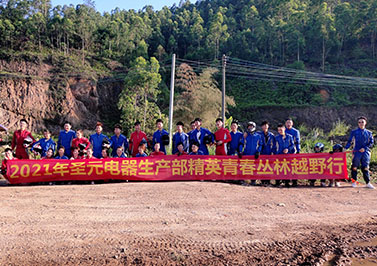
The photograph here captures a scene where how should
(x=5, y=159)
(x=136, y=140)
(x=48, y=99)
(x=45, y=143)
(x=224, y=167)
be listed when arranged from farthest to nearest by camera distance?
(x=48, y=99), (x=136, y=140), (x=45, y=143), (x=224, y=167), (x=5, y=159)

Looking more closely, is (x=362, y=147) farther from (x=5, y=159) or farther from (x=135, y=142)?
(x=5, y=159)

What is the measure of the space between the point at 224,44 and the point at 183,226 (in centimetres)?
4930

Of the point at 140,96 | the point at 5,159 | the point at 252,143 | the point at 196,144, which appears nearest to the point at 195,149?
the point at 196,144

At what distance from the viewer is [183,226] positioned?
4621mm

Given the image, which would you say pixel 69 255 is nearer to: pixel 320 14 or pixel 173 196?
pixel 173 196

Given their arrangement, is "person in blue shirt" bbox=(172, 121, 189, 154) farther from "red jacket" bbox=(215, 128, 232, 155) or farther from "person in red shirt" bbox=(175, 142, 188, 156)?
"red jacket" bbox=(215, 128, 232, 155)

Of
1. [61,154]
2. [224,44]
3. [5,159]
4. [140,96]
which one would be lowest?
[5,159]

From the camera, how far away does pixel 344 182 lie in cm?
850

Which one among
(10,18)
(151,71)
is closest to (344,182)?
(151,71)

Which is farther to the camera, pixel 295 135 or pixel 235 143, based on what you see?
pixel 235 143

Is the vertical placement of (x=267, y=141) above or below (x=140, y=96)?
below

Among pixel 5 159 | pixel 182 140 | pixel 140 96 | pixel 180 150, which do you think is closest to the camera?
pixel 5 159

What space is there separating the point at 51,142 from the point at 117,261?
5874mm

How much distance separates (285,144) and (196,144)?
92.1 inches
